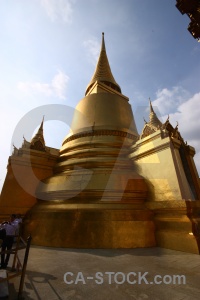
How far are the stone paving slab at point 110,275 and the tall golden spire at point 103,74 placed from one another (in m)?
13.7

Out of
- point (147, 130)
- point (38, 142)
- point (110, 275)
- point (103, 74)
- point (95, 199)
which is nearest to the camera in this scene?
point (110, 275)

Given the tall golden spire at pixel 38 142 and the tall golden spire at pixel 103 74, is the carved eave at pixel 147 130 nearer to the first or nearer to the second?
the tall golden spire at pixel 38 142

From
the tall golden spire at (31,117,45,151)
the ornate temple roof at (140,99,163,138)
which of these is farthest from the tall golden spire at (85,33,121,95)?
the tall golden spire at (31,117,45,151)

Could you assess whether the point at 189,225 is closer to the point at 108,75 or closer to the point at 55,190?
the point at 55,190

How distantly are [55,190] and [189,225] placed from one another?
4977 mm

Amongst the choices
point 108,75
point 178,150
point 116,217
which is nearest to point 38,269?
point 116,217

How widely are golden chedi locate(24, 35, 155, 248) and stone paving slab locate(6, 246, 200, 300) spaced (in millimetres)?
670

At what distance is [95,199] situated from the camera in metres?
6.68

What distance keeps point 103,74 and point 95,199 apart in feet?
42.7

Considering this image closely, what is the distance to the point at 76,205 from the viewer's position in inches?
251

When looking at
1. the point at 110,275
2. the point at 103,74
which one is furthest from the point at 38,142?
the point at 103,74

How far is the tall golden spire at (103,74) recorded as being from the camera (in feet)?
50.6

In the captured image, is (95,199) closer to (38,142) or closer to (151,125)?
(151,125)

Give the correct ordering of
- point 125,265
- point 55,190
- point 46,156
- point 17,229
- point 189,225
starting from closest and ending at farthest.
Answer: point 125,265
point 17,229
point 189,225
point 55,190
point 46,156
